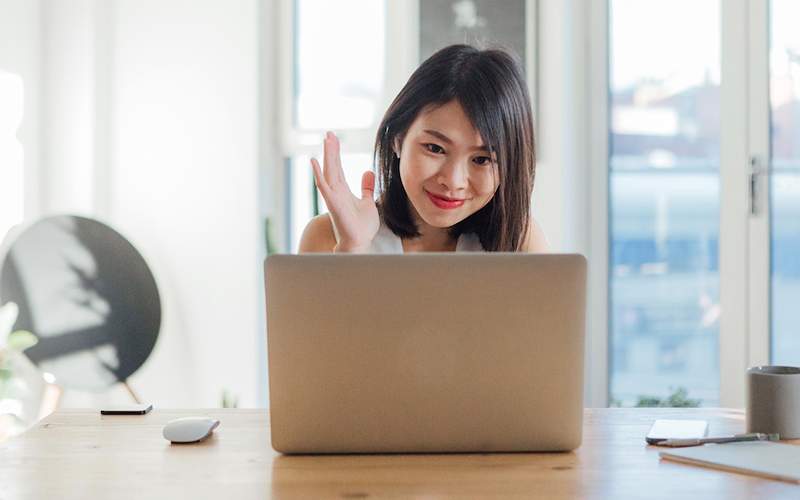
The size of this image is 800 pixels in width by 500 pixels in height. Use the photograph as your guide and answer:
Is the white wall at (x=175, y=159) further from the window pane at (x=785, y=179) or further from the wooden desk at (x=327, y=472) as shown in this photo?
the wooden desk at (x=327, y=472)

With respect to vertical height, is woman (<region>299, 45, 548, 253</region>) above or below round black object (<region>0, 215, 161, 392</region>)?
above

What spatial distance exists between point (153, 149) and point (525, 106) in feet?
6.79

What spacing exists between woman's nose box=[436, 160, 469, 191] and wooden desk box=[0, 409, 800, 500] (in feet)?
1.97

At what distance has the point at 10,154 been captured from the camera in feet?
11.6

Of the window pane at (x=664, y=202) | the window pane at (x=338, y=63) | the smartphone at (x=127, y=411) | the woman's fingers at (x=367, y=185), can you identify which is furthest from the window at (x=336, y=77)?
the smartphone at (x=127, y=411)

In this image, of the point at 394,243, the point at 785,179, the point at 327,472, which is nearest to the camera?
the point at 327,472

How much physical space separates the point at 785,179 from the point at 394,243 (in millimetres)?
1868

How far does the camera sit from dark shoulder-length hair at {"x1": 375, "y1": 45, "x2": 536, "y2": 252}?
1.96m

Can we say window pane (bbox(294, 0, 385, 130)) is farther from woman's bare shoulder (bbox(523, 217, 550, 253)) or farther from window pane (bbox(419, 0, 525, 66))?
woman's bare shoulder (bbox(523, 217, 550, 253))

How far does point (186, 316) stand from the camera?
375cm

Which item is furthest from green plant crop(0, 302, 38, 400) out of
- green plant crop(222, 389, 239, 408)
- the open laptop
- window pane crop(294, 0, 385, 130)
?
the open laptop

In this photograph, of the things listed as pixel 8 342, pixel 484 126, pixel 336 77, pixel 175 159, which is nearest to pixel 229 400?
pixel 8 342

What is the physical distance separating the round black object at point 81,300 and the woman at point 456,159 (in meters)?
1.50

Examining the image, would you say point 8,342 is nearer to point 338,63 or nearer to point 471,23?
point 338,63
